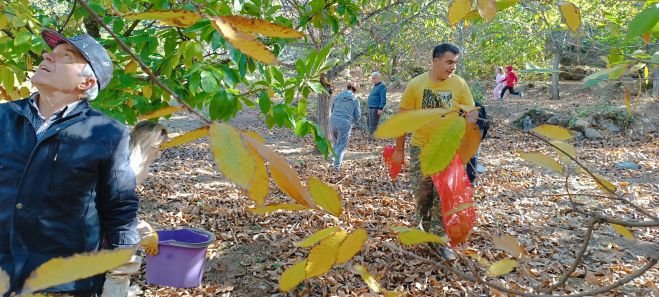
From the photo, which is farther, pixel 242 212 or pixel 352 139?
pixel 352 139

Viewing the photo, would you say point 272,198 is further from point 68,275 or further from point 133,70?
point 68,275

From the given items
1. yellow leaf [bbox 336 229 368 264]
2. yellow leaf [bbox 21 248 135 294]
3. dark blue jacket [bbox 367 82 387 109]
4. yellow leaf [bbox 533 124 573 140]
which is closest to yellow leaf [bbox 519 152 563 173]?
yellow leaf [bbox 533 124 573 140]

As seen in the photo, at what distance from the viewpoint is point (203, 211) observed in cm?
480

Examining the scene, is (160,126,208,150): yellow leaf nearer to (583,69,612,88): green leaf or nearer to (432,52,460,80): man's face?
(583,69,612,88): green leaf

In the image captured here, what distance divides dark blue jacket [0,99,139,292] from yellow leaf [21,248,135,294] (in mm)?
1233

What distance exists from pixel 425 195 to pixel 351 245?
289 centimetres

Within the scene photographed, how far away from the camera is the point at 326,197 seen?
73cm

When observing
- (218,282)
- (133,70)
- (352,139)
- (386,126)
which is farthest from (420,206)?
(352,139)

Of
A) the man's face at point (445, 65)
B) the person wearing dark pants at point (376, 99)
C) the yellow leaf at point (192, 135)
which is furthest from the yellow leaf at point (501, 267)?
the person wearing dark pants at point (376, 99)

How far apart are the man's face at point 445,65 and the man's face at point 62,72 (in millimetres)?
2178

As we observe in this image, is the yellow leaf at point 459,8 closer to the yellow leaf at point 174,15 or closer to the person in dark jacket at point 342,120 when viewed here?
the yellow leaf at point 174,15

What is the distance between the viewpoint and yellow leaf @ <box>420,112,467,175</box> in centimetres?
72

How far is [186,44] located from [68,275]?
1.80m

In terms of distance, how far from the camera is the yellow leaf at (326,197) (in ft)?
2.39
